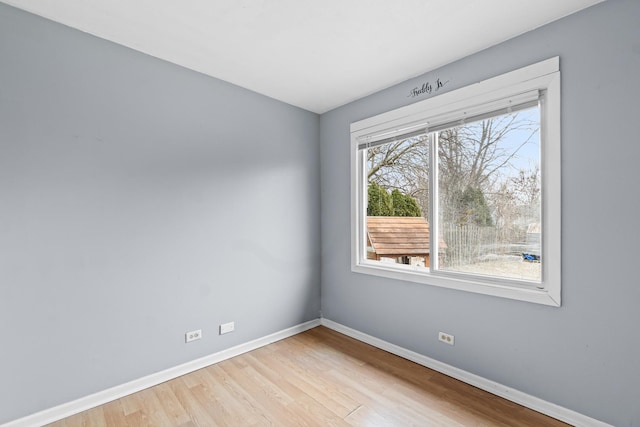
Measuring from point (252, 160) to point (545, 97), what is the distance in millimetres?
2398

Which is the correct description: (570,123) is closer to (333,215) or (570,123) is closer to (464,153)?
(464,153)

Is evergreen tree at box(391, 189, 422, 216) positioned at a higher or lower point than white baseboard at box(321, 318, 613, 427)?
higher

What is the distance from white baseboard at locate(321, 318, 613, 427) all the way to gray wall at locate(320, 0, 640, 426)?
4 centimetres

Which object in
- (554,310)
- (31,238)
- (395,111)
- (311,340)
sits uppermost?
(395,111)

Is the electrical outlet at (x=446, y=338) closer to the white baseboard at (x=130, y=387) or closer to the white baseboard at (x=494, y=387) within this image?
the white baseboard at (x=494, y=387)

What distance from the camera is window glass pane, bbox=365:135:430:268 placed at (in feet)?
8.84

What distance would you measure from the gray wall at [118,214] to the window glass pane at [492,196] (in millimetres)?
1707

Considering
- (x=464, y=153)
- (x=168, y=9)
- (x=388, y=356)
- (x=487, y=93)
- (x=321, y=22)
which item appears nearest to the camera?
(x=168, y=9)

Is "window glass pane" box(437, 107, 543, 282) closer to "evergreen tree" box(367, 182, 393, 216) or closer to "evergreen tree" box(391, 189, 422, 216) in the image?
"evergreen tree" box(391, 189, 422, 216)

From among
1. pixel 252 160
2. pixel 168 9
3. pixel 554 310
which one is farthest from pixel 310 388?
pixel 168 9

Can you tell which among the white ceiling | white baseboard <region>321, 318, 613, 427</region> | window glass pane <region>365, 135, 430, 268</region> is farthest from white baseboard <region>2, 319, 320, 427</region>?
the white ceiling

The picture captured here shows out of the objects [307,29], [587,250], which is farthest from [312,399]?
[307,29]

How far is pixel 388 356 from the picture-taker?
2.71m

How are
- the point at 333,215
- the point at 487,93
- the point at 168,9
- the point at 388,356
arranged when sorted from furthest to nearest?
the point at 333,215, the point at 388,356, the point at 487,93, the point at 168,9
